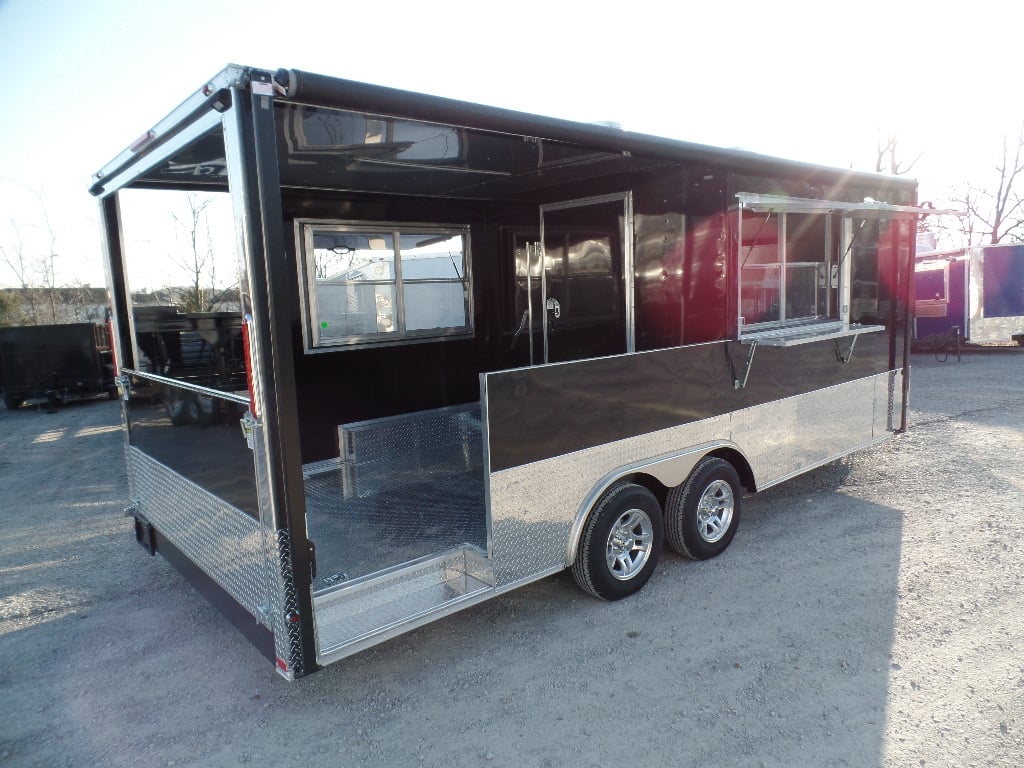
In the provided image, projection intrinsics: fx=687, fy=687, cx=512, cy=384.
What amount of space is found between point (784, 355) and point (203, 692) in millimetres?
3932

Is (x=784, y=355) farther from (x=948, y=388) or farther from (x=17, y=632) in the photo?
(x=948, y=388)

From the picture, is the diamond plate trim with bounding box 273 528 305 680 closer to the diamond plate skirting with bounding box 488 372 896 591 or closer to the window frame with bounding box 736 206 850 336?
the diamond plate skirting with bounding box 488 372 896 591

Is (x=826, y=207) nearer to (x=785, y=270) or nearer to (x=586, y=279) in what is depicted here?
(x=785, y=270)

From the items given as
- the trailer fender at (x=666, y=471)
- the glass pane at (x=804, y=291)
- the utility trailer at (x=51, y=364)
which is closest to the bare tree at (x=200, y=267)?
the trailer fender at (x=666, y=471)

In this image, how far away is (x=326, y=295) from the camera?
16.9 ft

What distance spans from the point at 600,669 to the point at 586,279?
3213mm

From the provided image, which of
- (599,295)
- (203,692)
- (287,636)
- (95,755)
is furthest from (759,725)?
(599,295)

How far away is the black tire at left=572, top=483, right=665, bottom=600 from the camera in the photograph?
355 centimetres

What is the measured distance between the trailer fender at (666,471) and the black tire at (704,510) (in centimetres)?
8

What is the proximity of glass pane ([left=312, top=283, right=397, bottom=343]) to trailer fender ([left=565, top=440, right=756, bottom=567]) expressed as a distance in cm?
261

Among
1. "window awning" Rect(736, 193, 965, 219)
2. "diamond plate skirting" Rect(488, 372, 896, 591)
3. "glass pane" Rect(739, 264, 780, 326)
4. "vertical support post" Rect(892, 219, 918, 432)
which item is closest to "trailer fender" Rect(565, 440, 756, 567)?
"diamond plate skirting" Rect(488, 372, 896, 591)

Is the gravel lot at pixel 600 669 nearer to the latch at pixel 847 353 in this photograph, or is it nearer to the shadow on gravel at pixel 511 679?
the shadow on gravel at pixel 511 679

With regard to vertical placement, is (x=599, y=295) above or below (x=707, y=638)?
above

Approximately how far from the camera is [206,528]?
323 centimetres
